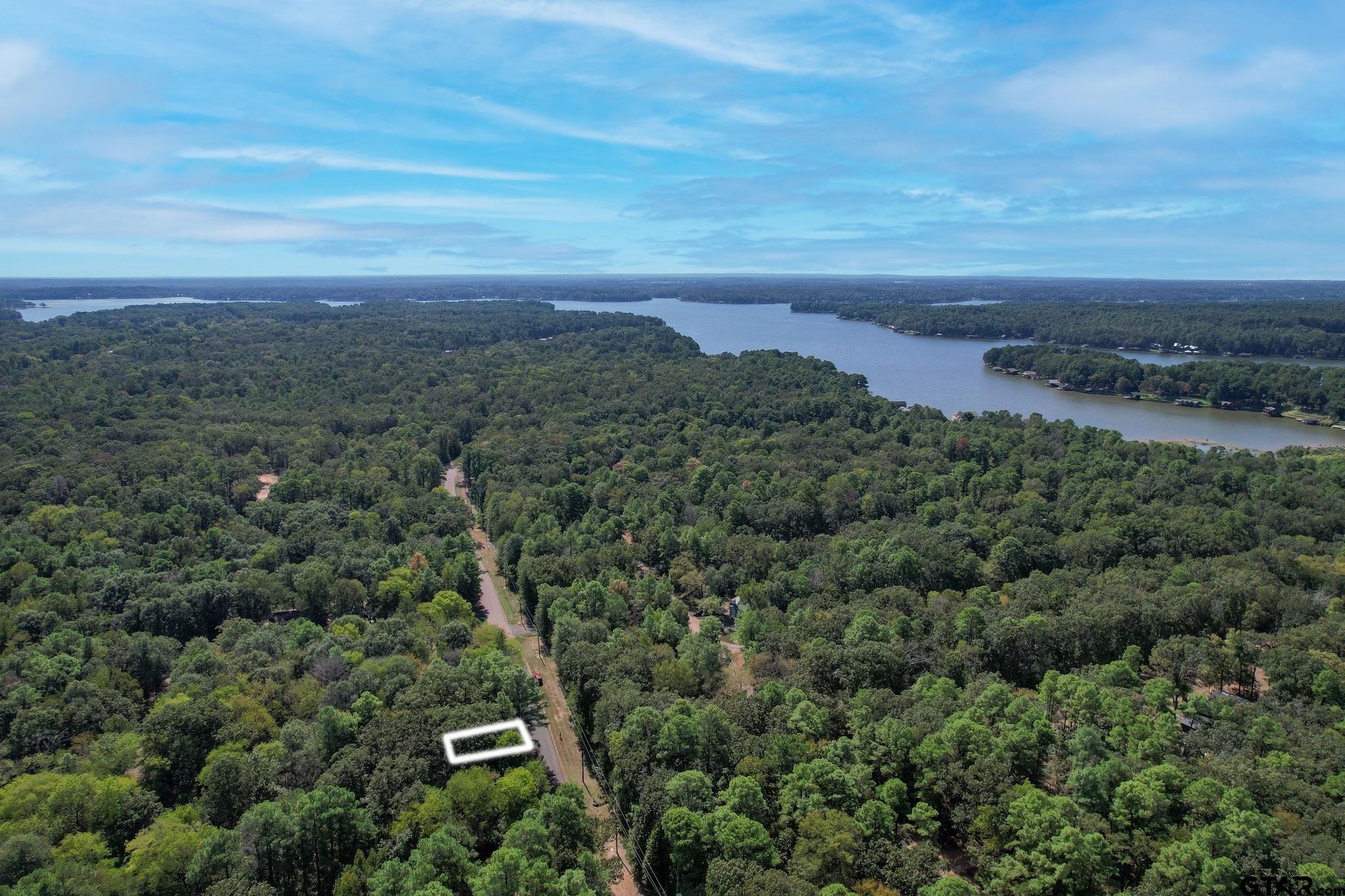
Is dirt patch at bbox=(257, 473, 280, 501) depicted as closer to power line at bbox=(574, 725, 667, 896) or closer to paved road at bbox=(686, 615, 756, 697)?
paved road at bbox=(686, 615, 756, 697)

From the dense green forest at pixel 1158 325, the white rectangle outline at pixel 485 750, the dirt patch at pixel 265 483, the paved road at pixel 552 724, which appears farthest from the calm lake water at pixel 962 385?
the white rectangle outline at pixel 485 750

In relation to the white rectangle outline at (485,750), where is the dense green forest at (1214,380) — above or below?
above

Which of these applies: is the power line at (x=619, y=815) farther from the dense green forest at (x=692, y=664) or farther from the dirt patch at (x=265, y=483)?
the dirt patch at (x=265, y=483)

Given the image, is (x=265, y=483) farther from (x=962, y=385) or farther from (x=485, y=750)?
(x=962, y=385)

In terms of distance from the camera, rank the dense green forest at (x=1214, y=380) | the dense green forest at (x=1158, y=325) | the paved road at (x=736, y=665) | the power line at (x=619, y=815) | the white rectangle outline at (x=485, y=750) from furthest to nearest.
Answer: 1. the dense green forest at (x=1158, y=325)
2. the dense green forest at (x=1214, y=380)
3. the paved road at (x=736, y=665)
4. the white rectangle outline at (x=485, y=750)
5. the power line at (x=619, y=815)

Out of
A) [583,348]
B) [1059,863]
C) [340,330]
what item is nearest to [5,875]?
[1059,863]

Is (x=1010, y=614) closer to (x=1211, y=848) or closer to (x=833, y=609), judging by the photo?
(x=833, y=609)

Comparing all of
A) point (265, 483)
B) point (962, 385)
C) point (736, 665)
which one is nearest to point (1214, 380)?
point (962, 385)
